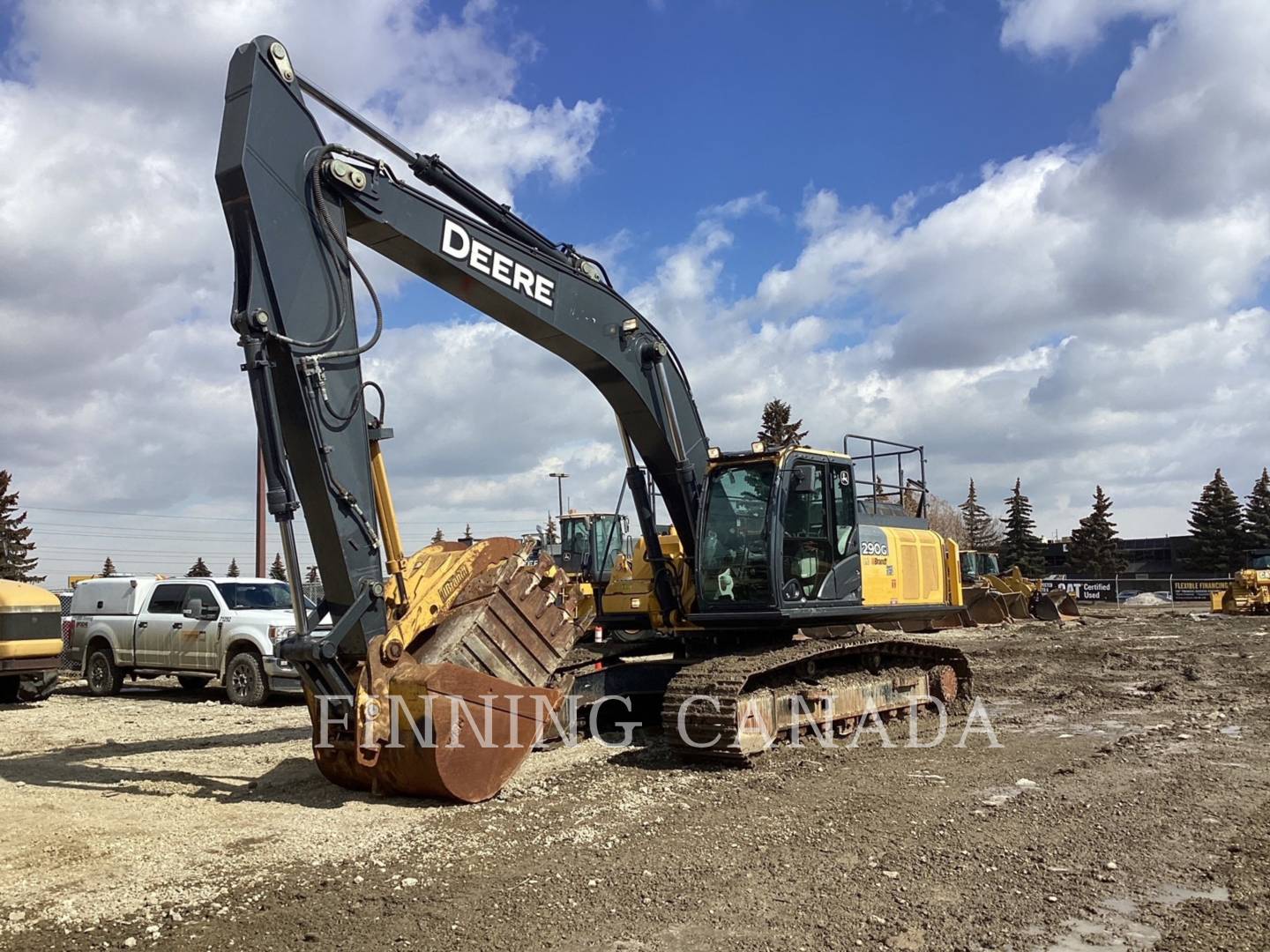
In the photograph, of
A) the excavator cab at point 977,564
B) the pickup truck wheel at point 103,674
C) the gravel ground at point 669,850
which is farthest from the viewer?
the excavator cab at point 977,564

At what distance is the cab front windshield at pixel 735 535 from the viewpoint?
1000 cm

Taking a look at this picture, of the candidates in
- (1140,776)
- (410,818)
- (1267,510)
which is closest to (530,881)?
(410,818)

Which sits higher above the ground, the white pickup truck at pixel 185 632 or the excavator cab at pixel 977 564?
the excavator cab at pixel 977 564

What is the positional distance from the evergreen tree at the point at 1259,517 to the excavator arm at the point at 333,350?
65.6m

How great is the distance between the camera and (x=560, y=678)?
9.09m

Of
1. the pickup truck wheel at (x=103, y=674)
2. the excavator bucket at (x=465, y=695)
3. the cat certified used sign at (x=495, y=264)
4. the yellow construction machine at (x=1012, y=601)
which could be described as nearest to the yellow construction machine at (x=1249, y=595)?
the yellow construction machine at (x=1012, y=601)

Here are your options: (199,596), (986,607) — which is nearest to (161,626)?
(199,596)

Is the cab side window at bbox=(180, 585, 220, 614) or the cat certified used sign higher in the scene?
the cat certified used sign

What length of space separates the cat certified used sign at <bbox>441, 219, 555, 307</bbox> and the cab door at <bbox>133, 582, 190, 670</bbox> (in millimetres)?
10061

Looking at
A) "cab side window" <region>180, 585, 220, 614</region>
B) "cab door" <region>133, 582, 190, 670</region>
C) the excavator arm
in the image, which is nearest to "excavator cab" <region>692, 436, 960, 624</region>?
the excavator arm

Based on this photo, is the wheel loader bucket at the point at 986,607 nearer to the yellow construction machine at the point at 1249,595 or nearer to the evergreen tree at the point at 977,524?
the yellow construction machine at the point at 1249,595

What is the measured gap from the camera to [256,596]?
16016 millimetres

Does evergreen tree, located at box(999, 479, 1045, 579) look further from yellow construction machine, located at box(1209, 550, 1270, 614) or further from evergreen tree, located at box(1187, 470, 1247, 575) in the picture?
yellow construction machine, located at box(1209, 550, 1270, 614)

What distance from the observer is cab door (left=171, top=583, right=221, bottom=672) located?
15586 millimetres
